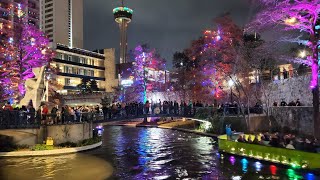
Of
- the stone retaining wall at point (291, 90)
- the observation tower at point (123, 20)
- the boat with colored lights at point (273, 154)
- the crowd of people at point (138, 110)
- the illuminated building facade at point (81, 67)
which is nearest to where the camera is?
the boat with colored lights at point (273, 154)

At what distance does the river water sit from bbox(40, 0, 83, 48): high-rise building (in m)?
115

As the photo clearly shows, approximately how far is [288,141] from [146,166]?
30.2ft

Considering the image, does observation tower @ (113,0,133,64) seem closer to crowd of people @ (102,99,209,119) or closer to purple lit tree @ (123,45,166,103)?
purple lit tree @ (123,45,166,103)

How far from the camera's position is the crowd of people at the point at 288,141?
A: 17.6m

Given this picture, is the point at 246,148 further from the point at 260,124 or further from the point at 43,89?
the point at 43,89

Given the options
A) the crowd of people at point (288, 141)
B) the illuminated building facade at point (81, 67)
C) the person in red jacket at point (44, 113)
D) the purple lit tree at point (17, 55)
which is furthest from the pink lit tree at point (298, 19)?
the illuminated building facade at point (81, 67)

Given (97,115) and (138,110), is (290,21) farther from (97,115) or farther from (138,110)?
(97,115)

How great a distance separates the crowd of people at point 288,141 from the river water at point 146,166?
1356mm

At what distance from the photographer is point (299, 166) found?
18.2 m

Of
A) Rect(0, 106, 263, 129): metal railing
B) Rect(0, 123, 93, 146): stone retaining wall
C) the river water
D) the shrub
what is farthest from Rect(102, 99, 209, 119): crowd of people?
the shrub

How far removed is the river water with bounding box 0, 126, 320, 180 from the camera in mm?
17250

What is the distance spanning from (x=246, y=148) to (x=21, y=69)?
1108 inches

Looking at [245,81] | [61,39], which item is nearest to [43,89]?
[245,81]

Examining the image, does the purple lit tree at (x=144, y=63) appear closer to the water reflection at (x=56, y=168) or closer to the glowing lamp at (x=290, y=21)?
the water reflection at (x=56, y=168)
